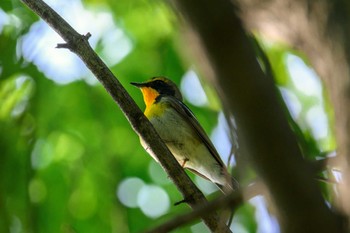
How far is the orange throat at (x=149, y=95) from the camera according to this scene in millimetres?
6492

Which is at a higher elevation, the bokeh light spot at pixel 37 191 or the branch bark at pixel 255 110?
the branch bark at pixel 255 110

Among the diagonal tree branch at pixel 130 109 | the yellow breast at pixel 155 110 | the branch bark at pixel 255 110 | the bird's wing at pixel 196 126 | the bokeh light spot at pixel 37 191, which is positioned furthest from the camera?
the yellow breast at pixel 155 110

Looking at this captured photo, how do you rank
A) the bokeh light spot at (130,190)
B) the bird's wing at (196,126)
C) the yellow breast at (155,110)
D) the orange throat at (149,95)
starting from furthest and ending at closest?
the orange throat at (149,95), the yellow breast at (155,110), the bird's wing at (196,126), the bokeh light spot at (130,190)

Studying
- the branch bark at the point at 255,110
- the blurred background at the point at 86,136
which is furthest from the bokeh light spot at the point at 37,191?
the branch bark at the point at 255,110

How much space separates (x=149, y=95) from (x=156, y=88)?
0.34 ft

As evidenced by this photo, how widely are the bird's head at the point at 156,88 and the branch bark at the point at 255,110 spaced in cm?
512

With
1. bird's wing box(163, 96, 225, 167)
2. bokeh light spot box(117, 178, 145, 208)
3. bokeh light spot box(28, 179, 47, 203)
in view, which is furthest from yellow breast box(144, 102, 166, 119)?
bokeh light spot box(28, 179, 47, 203)

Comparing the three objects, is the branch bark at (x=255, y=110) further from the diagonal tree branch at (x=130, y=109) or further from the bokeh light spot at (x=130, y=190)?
the bokeh light spot at (x=130, y=190)

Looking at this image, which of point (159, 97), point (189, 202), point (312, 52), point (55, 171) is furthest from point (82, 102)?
point (312, 52)

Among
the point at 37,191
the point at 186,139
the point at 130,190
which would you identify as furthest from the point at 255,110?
the point at 186,139

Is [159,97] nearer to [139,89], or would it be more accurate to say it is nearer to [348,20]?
[139,89]

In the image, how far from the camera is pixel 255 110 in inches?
40.3

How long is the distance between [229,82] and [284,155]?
5.8 inches

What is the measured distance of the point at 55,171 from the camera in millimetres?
5586
